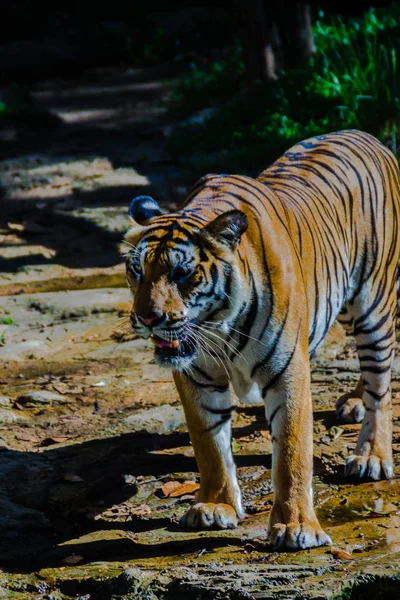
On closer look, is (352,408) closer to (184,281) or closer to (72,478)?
(72,478)

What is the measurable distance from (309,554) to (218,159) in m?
6.51

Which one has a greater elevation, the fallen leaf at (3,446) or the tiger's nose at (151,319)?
the tiger's nose at (151,319)

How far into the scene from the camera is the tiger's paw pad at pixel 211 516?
13.0ft

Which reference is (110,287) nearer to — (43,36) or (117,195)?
(117,195)

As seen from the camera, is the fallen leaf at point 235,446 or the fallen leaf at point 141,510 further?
the fallen leaf at point 235,446

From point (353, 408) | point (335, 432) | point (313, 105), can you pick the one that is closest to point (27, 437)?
point (335, 432)

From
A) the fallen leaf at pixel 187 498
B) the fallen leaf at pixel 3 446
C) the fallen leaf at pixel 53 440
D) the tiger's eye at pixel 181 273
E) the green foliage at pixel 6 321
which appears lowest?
the fallen leaf at pixel 187 498

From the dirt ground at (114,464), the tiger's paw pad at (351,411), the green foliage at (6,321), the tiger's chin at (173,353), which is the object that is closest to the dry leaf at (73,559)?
the dirt ground at (114,464)

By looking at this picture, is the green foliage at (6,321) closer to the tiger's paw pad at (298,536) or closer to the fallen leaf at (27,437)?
the fallen leaf at (27,437)

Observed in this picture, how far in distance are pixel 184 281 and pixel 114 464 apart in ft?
4.99

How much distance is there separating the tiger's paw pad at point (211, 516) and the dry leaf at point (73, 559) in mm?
449

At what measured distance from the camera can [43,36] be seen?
15.4 m

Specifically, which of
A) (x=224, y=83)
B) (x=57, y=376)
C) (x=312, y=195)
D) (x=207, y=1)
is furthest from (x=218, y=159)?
(x=207, y=1)

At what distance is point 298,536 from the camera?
3.59 meters
